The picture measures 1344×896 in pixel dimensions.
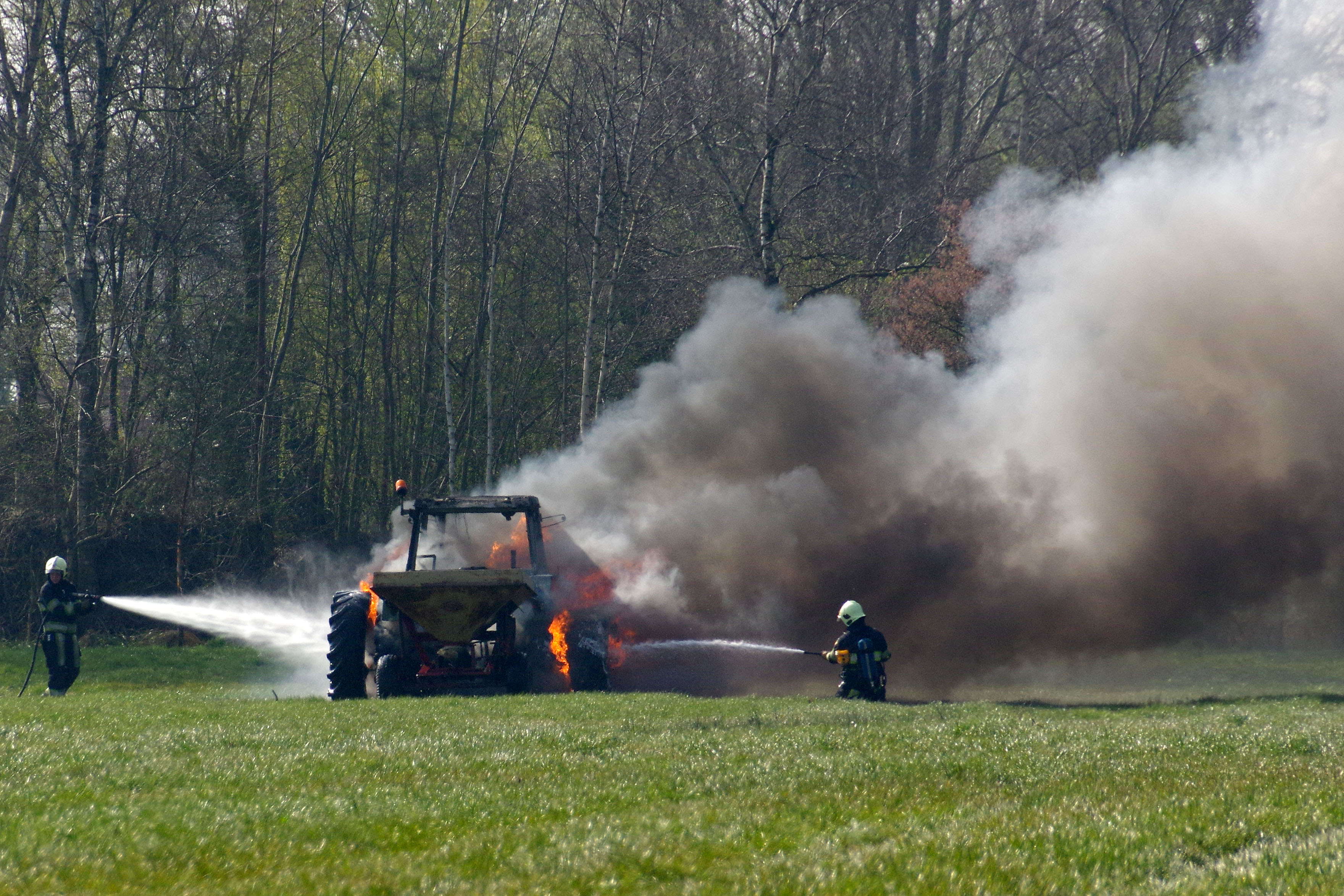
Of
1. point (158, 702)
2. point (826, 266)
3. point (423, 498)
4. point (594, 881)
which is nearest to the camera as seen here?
point (594, 881)

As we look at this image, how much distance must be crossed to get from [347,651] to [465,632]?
1651 millimetres

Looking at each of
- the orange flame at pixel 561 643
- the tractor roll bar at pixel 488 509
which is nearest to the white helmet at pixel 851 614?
the orange flame at pixel 561 643

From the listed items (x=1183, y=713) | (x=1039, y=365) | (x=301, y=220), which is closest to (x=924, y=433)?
(x=1039, y=365)

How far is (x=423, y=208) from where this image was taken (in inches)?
1519

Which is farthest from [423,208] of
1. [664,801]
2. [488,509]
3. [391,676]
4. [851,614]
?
[664,801]

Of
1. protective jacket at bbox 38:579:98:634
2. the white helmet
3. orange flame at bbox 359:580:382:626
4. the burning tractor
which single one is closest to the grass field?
the burning tractor

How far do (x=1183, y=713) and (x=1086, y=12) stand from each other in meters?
27.5

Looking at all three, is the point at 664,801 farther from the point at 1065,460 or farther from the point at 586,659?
the point at 1065,460

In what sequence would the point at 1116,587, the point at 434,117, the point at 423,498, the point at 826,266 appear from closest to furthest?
the point at 423,498 → the point at 1116,587 → the point at 826,266 → the point at 434,117

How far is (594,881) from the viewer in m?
5.48

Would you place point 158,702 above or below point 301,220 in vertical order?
below

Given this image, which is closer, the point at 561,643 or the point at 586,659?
the point at 586,659

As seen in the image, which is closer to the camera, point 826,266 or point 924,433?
point 924,433

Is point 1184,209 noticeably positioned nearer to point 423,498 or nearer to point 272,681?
point 423,498
